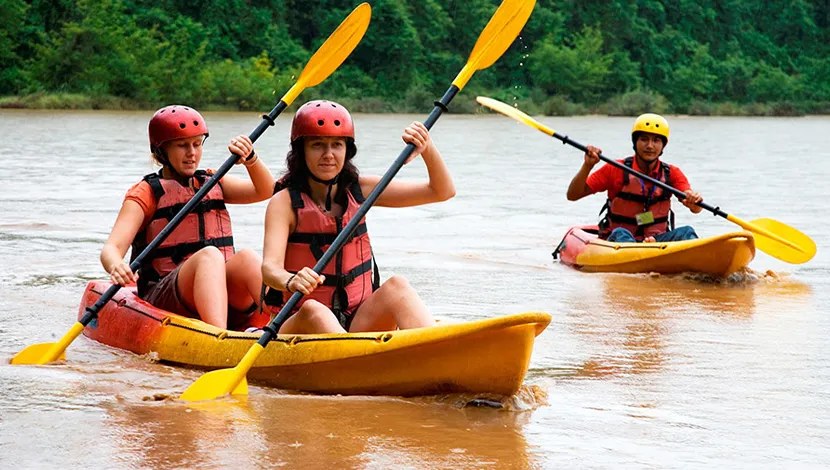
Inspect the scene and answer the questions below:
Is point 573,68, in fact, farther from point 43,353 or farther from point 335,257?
point 335,257

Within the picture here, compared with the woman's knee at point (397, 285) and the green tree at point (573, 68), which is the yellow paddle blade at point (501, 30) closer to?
the woman's knee at point (397, 285)

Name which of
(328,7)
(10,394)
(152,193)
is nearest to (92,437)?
(10,394)

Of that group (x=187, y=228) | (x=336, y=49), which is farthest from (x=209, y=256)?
(x=336, y=49)

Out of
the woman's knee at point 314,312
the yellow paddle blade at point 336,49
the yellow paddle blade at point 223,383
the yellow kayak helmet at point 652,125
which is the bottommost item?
the yellow paddle blade at point 223,383

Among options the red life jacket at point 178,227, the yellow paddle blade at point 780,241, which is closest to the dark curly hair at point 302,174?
the red life jacket at point 178,227

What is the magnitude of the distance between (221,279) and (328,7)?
4124 cm

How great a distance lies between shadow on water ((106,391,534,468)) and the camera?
137 inches

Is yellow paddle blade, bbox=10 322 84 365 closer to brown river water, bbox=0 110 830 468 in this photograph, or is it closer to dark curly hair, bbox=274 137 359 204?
brown river water, bbox=0 110 830 468

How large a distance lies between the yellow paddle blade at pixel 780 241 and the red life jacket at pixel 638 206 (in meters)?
0.44

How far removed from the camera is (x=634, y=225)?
A: 8.16 meters

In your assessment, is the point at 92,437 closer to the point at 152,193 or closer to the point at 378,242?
the point at 152,193

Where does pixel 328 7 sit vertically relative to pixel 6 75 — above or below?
above

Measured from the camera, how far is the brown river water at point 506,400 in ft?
11.8

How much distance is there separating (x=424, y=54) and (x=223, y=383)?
4083 cm
